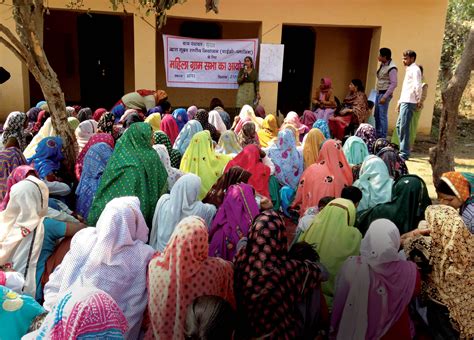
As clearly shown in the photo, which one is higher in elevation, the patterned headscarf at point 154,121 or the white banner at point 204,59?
the white banner at point 204,59

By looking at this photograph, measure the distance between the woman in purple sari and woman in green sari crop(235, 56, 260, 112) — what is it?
21.0 feet

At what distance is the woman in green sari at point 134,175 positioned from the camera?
12.4ft

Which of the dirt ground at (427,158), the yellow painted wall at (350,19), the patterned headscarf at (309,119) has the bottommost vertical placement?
the dirt ground at (427,158)

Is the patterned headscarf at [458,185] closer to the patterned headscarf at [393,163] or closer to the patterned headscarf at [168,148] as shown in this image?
the patterned headscarf at [393,163]

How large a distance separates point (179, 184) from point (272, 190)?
6.97 feet

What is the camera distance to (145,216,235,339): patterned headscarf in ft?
8.05

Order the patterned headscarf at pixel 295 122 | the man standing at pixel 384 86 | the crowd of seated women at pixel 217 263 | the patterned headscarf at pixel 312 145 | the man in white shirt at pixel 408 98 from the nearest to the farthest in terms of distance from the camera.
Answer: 1. the crowd of seated women at pixel 217 263
2. the patterned headscarf at pixel 312 145
3. the patterned headscarf at pixel 295 122
4. the man in white shirt at pixel 408 98
5. the man standing at pixel 384 86

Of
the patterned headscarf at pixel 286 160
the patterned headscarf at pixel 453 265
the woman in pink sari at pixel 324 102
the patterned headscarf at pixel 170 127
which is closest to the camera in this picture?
the patterned headscarf at pixel 453 265

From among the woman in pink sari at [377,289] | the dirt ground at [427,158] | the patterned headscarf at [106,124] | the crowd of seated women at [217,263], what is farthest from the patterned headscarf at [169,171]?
the dirt ground at [427,158]

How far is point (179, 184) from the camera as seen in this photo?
11.3ft

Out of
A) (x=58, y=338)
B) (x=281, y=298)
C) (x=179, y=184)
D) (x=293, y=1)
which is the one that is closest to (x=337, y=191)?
(x=179, y=184)

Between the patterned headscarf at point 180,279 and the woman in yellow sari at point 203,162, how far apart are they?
2.44m

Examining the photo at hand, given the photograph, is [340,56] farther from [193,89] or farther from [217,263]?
[217,263]

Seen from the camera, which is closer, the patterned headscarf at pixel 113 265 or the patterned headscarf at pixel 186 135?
the patterned headscarf at pixel 113 265
